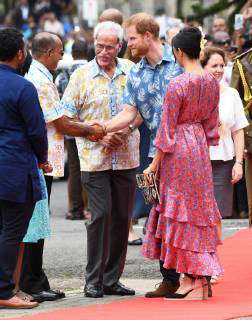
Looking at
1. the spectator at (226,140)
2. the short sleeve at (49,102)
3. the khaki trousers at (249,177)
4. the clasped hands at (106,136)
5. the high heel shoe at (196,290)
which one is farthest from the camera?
the khaki trousers at (249,177)

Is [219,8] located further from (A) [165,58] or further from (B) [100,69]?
(A) [165,58]

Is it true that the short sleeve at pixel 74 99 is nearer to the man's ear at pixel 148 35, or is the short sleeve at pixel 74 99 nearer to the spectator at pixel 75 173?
the man's ear at pixel 148 35

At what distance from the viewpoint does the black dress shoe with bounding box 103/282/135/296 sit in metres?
11.1

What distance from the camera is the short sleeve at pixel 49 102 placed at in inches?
420

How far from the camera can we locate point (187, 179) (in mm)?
10383

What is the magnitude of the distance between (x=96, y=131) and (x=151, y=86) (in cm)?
56

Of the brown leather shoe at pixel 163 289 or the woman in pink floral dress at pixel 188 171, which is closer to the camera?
the woman in pink floral dress at pixel 188 171

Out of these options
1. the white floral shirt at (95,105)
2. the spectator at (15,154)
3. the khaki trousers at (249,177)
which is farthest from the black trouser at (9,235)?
the khaki trousers at (249,177)

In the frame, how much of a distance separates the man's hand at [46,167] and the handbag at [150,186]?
67 centimetres

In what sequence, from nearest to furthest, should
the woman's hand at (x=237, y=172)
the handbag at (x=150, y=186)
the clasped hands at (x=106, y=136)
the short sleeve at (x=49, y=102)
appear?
1. the handbag at (x=150, y=186)
2. the short sleeve at (x=49, y=102)
3. the clasped hands at (x=106, y=136)
4. the woman's hand at (x=237, y=172)

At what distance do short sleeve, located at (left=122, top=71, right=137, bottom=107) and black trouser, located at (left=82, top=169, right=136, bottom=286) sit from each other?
57 cm

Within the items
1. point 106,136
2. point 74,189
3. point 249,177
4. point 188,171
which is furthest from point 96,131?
point 74,189

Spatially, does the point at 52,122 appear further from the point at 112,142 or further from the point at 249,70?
the point at 249,70

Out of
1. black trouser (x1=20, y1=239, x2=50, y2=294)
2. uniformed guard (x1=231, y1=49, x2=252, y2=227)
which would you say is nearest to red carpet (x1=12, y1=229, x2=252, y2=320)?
black trouser (x1=20, y1=239, x2=50, y2=294)
